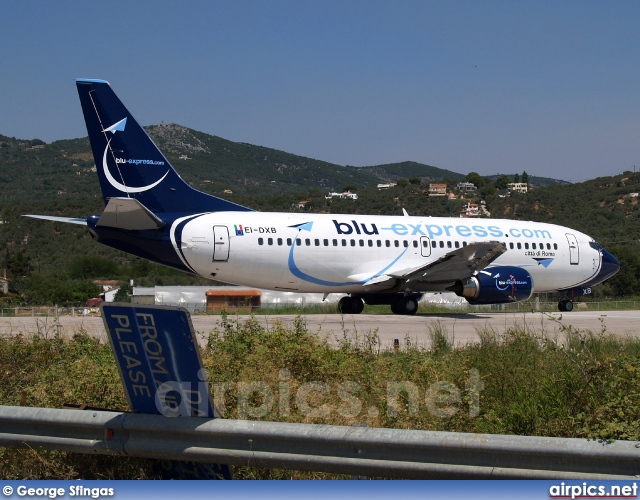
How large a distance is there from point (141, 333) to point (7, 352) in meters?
5.90

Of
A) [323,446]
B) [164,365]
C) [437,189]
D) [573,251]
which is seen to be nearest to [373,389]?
[164,365]

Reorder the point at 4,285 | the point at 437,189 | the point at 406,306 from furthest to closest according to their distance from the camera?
the point at 437,189, the point at 4,285, the point at 406,306

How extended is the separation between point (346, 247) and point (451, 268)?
3048 mm

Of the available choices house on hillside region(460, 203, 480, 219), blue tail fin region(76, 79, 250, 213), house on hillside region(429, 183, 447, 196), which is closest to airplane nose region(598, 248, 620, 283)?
blue tail fin region(76, 79, 250, 213)

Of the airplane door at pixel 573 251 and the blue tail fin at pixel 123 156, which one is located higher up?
the blue tail fin at pixel 123 156

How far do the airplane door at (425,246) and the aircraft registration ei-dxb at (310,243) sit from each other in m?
0.03

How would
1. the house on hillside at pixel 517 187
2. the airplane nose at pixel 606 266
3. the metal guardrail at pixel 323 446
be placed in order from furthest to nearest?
1. the house on hillside at pixel 517 187
2. the airplane nose at pixel 606 266
3. the metal guardrail at pixel 323 446

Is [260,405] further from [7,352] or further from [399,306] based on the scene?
[399,306]

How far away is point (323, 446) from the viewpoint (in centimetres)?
488

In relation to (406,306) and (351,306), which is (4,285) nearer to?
(351,306)

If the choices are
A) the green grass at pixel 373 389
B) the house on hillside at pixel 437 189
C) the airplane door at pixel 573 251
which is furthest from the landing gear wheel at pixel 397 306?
the house on hillside at pixel 437 189

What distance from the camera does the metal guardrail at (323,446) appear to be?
4477 mm

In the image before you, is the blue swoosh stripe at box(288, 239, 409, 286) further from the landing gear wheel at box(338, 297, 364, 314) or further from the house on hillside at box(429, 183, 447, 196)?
the house on hillside at box(429, 183, 447, 196)

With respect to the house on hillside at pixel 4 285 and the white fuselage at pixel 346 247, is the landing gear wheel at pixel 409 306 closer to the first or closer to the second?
the white fuselage at pixel 346 247
